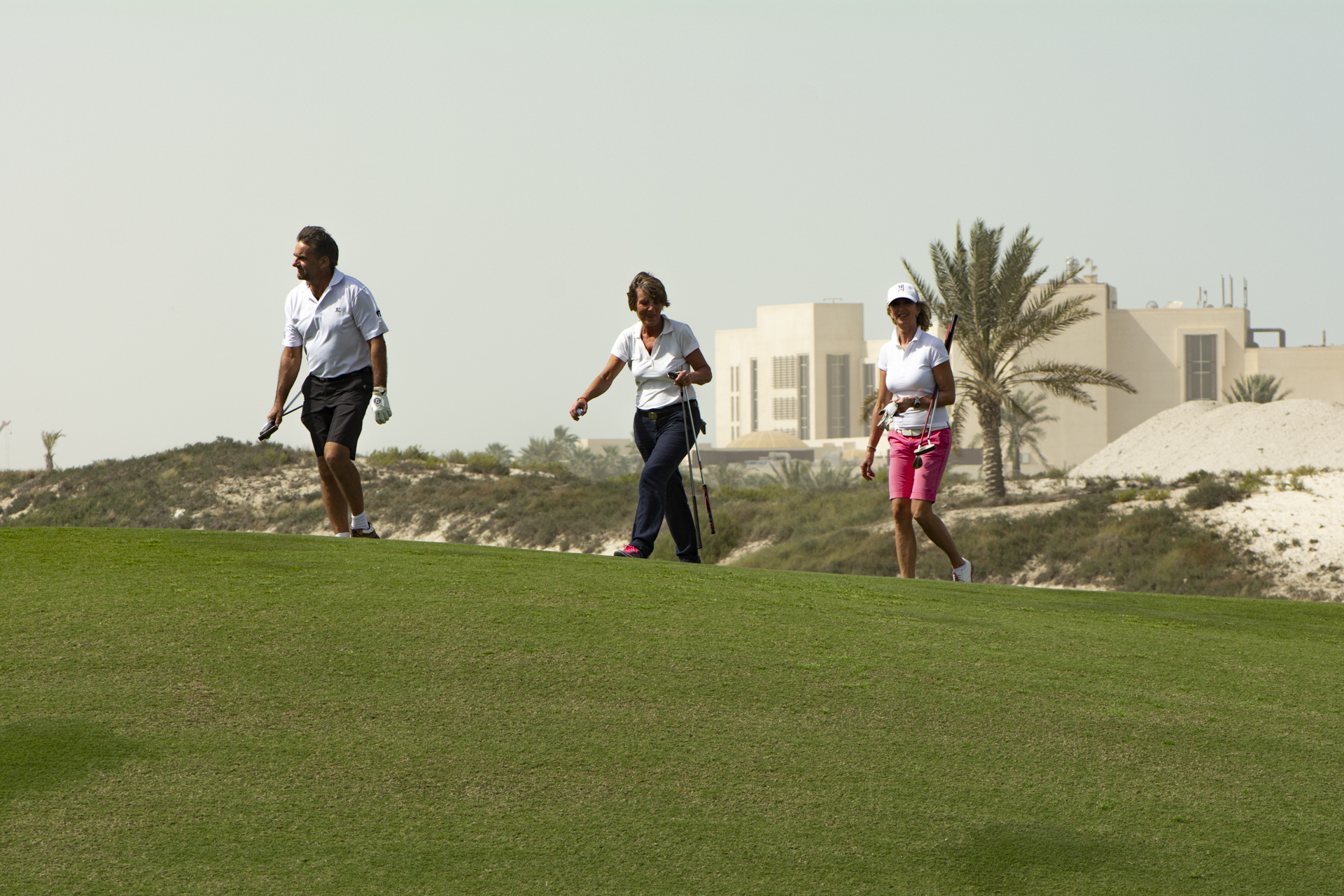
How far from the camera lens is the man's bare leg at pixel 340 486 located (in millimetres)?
7543

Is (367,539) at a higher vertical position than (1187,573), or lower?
higher

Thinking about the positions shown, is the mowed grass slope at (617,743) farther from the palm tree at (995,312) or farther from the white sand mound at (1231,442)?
the white sand mound at (1231,442)

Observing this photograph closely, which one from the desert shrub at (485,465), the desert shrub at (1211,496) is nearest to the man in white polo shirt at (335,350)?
the desert shrub at (1211,496)

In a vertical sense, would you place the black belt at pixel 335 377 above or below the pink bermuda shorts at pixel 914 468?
above

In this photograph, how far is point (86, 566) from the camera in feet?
17.9

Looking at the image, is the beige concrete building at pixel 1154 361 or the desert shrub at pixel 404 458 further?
the beige concrete building at pixel 1154 361

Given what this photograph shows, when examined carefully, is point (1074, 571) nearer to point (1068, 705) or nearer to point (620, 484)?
point (620, 484)

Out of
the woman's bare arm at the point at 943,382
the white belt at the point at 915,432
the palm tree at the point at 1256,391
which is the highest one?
the palm tree at the point at 1256,391

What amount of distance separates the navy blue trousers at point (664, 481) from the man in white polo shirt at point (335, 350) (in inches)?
67.8

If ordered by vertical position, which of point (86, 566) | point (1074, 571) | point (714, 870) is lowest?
point (1074, 571)

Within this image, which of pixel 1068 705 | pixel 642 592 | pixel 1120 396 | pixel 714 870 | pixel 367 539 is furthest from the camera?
pixel 1120 396

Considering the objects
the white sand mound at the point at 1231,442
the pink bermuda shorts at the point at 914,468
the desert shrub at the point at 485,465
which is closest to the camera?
the pink bermuda shorts at the point at 914,468

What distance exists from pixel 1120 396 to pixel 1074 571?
63053 mm

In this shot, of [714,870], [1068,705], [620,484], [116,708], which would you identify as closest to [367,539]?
[116,708]
